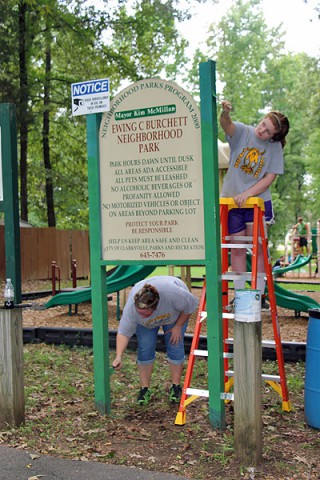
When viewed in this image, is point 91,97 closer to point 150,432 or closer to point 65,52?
point 150,432

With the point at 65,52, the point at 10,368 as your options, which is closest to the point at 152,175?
the point at 10,368

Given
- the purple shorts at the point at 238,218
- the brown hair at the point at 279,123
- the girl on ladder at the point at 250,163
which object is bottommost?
the purple shorts at the point at 238,218

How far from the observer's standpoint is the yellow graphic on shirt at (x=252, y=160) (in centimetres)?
480

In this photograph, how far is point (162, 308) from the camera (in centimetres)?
482

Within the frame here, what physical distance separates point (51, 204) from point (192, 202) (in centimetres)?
2047

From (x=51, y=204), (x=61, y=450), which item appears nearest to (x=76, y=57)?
(x=51, y=204)

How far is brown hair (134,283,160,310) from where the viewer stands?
15.0ft

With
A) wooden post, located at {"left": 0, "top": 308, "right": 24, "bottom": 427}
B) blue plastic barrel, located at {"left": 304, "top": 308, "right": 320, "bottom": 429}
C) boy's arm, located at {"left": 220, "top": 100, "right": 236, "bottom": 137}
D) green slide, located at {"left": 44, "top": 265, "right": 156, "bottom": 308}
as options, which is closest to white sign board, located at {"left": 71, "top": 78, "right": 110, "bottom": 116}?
boy's arm, located at {"left": 220, "top": 100, "right": 236, "bottom": 137}

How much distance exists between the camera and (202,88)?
4.12 meters

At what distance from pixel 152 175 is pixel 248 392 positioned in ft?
5.83

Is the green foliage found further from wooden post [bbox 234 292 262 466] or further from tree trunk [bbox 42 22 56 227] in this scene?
wooden post [bbox 234 292 262 466]

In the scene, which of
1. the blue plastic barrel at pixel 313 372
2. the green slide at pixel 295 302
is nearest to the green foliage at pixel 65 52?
the green slide at pixel 295 302

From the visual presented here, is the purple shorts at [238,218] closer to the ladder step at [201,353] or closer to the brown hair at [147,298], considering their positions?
the brown hair at [147,298]

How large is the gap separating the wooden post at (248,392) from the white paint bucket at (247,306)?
0.04 feet
